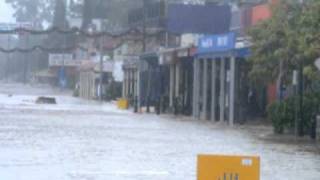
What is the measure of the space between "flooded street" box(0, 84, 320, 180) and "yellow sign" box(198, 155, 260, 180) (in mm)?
7327

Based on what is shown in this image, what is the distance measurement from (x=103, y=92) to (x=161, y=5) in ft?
63.4

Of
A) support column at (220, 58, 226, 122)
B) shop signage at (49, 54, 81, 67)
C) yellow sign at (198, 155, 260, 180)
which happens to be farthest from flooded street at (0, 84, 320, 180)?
shop signage at (49, 54, 81, 67)

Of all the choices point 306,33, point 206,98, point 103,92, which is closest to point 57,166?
point 306,33

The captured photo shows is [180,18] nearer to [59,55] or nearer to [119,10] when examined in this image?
[119,10]

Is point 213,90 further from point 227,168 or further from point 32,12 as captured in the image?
point 32,12

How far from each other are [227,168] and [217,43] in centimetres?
3721

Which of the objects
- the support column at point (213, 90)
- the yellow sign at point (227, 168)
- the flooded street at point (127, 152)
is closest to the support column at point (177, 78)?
the support column at point (213, 90)

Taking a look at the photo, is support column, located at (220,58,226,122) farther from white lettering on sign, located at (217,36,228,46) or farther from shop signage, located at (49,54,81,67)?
shop signage, located at (49,54,81,67)

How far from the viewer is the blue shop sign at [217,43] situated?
4591cm

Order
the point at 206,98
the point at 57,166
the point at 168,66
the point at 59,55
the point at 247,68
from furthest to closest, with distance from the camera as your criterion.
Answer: the point at 59,55 < the point at 168,66 < the point at 206,98 < the point at 247,68 < the point at 57,166

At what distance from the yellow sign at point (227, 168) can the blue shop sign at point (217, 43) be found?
1351 inches

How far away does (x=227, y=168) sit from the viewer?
36.7ft

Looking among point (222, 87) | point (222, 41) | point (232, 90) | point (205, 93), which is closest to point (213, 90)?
point (205, 93)

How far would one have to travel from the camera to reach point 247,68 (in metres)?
48.0
